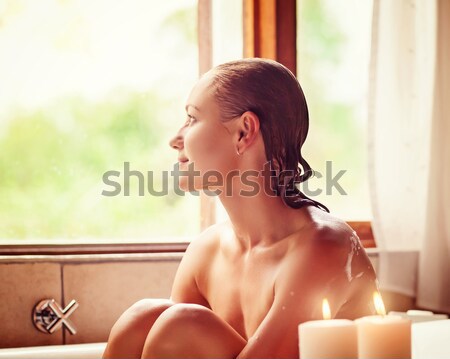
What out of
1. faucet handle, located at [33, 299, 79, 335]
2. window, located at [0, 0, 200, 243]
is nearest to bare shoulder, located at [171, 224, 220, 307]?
faucet handle, located at [33, 299, 79, 335]

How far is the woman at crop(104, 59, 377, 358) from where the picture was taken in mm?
1138

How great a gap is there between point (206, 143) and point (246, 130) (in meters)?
0.09

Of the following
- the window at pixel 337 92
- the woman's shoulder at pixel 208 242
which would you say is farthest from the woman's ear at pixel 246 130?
the window at pixel 337 92

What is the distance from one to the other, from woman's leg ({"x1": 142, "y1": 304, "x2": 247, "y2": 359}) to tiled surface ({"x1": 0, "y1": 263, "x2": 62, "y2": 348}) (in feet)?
3.12

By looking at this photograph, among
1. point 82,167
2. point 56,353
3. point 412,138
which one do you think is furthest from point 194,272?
point 412,138

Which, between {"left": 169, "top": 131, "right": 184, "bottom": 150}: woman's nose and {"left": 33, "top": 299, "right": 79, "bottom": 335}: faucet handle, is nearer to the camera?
{"left": 169, "top": 131, "right": 184, "bottom": 150}: woman's nose

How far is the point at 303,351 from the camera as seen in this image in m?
0.91

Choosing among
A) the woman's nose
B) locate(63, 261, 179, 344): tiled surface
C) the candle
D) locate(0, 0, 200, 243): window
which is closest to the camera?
the candle

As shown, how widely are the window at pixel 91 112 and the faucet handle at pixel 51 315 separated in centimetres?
30

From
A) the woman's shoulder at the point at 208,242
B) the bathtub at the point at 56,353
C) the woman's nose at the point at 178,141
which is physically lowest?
the bathtub at the point at 56,353

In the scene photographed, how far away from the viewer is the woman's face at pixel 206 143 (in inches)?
52.3

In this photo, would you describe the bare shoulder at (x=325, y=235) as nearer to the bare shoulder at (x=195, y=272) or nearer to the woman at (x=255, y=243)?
the woman at (x=255, y=243)

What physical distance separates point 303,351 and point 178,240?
140 centimetres

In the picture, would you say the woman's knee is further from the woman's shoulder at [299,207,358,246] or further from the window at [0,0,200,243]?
the window at [0,0,200,243]
